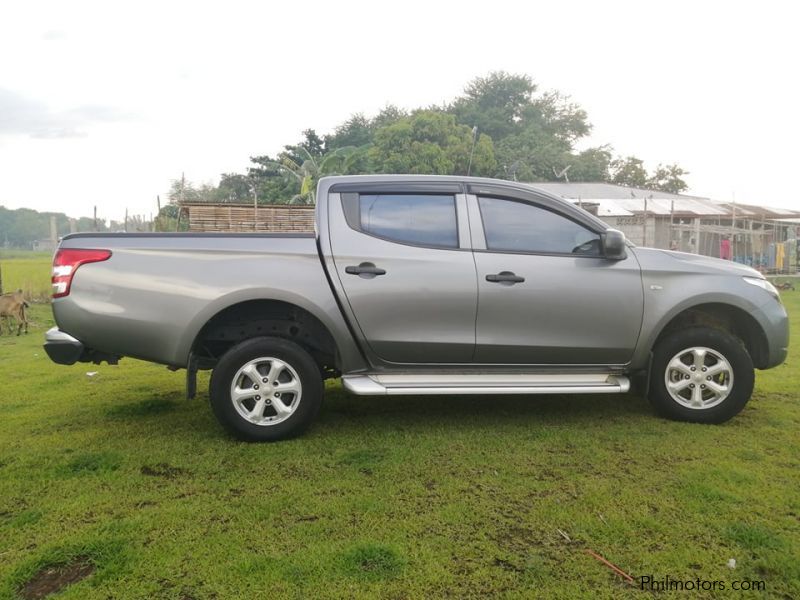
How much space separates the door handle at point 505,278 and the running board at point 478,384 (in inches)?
25.6

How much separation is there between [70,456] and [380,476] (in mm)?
1924

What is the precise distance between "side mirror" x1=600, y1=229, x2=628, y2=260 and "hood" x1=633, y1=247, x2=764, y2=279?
0.24 meters

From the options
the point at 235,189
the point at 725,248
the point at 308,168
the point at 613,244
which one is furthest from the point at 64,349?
the point at 235,189

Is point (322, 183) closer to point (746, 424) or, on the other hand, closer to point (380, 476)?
point (380, 476)

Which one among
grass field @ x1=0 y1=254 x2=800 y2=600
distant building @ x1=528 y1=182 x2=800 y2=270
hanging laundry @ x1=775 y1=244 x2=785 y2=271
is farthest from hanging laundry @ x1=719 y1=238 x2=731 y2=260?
grass field @ x1=0 y1=254 x2=800 y2=600

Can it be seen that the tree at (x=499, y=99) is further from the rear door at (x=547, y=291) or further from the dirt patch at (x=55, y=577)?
the dirt patch at (x=55, y=577)

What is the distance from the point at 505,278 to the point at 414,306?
63 cm

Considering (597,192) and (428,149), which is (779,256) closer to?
(597,192)

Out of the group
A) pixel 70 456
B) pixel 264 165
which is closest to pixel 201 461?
pixel 70 456

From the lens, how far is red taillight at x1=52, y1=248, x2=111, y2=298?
147 inches

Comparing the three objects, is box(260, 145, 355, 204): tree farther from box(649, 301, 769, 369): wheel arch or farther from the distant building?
box(649, 301, 769, 369): wheel arch

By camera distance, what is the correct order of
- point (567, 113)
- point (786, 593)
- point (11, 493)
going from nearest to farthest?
point (786, 593), point (11, 493), point (567, 113)

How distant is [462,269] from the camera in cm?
390

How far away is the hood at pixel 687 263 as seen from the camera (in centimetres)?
416
